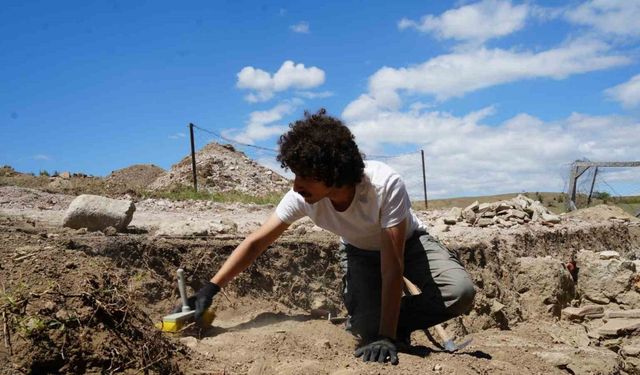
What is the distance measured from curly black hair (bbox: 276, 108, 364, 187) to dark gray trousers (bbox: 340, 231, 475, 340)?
0.84 m

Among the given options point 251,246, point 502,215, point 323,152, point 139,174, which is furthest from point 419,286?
point 139,174

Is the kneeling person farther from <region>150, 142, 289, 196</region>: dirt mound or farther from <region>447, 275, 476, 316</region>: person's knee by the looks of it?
<region>150, 142, 289, 196</region>: dirt mound

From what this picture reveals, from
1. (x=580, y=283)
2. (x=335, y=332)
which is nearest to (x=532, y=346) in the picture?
(x=335, y=332)

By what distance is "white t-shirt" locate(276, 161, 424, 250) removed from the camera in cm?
298

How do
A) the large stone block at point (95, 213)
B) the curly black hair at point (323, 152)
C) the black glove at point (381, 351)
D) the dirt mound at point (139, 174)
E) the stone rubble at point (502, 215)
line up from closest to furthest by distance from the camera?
the curly black hair at point (323, 152) < the black glove at point (381, 351) < the large stone block at point (95, 213) < the stone rubble at point (502, 215) < the dirt mound at point (139, 174)

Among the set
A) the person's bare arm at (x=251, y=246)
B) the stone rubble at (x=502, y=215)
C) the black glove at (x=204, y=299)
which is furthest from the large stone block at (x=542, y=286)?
the black glove at (x=204, y=299)

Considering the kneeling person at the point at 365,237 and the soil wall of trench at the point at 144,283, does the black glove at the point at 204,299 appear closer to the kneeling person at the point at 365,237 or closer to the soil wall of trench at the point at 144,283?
the kneeling person at the point at 365,237

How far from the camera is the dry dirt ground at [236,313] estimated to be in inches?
99.7

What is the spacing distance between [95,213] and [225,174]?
11072 mm

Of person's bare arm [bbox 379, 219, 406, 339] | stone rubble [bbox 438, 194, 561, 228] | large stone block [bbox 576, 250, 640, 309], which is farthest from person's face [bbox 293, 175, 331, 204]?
stone rubble [bbox 438, 194, 561, 228]

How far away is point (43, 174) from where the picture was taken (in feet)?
48.3

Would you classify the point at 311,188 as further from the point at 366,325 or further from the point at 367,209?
the point at 366,325

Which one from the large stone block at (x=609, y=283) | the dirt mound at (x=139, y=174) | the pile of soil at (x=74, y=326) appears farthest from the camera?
the dirt mound at (x=139, y=174)

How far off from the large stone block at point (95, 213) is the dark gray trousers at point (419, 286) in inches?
126
